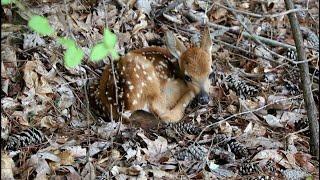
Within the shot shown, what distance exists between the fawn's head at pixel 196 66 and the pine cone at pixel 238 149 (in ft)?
2.15

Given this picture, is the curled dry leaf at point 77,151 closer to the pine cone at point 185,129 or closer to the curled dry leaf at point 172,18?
the pine cone at point 185,129

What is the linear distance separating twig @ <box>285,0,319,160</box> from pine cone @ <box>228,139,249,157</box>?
22.8 inches

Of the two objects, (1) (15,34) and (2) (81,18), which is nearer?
(1) (15,34)

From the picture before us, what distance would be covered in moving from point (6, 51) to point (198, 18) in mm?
2610

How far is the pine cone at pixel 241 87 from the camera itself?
6.46 metres

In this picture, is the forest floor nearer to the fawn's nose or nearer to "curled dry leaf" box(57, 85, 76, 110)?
"curled dry leaf" box(57, 85, 76, 110)

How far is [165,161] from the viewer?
16.5 ft

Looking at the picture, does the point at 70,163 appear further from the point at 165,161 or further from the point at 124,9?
the point at 124,9

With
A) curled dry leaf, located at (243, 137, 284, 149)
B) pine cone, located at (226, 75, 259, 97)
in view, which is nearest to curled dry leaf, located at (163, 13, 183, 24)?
pine cone, located at (226, 75, 259, 97)

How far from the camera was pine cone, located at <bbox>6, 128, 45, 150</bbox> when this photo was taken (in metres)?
4.67

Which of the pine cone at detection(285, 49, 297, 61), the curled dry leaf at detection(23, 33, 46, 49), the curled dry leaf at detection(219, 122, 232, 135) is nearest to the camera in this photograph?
the curled dry leaf at detection(219, 122, 232, 135)

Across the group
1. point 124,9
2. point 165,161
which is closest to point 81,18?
point 124,9

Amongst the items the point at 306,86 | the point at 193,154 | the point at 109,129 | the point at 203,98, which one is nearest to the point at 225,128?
the point at 203,98

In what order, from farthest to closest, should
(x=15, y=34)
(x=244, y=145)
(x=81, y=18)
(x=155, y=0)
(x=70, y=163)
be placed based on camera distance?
(x=155, y=0), (x=81, y=18), (x=15, y=34), (x=244, y=145), (x=70, y=163)
